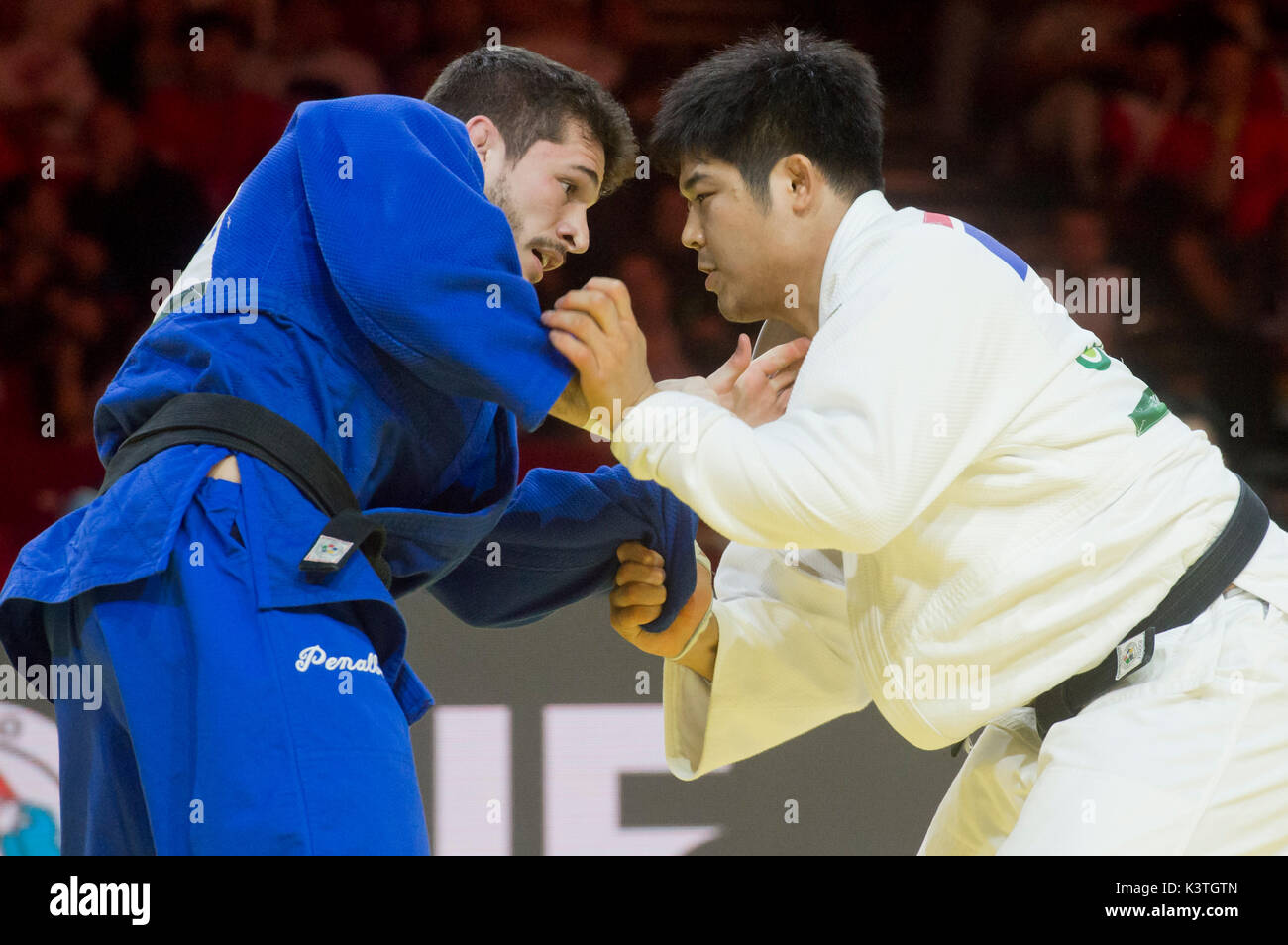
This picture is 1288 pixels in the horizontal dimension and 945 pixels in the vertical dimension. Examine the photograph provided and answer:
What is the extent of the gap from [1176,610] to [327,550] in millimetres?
1278

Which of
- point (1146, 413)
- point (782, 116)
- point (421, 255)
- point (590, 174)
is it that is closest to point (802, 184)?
point (782, 116)

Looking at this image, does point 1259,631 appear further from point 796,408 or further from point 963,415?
point 796,408

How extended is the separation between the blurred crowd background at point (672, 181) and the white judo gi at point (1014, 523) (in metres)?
2.00

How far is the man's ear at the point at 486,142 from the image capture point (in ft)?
7.65

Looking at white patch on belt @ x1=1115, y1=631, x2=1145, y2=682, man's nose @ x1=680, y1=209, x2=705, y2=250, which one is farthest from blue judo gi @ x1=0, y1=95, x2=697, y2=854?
white patch on belt @ x1=1115, y1=631, x2=1145, y2=682

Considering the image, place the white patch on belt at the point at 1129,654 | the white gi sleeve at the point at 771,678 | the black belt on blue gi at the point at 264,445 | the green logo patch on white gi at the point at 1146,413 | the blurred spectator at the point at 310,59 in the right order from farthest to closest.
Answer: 1. the blurred spectator at the point at 310,59
2. the white gi sleeve at the point at 771,678
3. the green logo patch on white gi at the point at 1146,413
4. the white patch on belt at the point at 1129,654
5. the black belt on blue gi at the point at 264,445

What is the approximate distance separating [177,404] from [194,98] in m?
2.96

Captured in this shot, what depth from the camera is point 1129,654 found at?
6.59 feet

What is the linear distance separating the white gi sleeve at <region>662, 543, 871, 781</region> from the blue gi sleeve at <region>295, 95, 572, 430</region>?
2.83 feet

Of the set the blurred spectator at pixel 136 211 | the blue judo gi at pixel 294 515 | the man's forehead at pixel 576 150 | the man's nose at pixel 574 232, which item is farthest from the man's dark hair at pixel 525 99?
the blurred spectator at pixel 136 211

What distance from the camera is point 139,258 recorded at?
428 cm

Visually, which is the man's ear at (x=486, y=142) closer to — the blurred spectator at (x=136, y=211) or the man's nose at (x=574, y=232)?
the man's nose at (x=574, y=232)

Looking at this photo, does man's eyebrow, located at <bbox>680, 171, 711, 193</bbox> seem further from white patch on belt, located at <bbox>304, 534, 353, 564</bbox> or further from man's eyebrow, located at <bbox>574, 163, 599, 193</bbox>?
white patch on belt, located at <bbox>304, 534, 353, 564</bbox>

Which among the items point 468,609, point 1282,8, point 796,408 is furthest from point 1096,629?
point 1282,8
